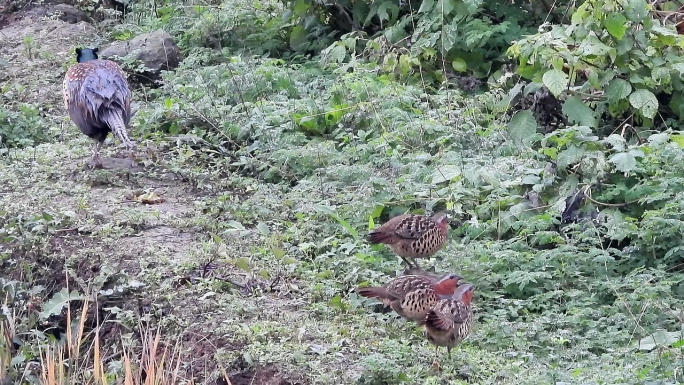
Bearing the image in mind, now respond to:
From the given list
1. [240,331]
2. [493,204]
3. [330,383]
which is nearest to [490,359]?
[330,383]

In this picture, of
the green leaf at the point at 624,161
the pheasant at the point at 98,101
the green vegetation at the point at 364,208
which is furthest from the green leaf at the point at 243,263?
the green leaf at the point at 624,161

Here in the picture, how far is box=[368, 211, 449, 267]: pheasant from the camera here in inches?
237

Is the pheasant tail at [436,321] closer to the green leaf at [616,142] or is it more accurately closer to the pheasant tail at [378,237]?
the pheasant tail at [378,237]

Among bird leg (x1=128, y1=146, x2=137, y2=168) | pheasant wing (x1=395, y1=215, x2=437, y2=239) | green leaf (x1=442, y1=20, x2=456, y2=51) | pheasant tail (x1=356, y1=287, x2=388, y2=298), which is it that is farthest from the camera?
green leaf (x1=442, y1=20, x2=456, y2=51)

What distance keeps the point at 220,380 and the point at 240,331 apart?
0.32 metres

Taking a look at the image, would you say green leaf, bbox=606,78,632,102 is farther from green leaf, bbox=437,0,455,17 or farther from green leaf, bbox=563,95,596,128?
green leaf, bbox=437,0,455,17

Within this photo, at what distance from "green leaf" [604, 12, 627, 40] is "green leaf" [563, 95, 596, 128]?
59 centimetres

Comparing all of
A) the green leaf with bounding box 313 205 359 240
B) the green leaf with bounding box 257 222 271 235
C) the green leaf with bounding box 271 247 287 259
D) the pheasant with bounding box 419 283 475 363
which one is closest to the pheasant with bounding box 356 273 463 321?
the pheasant with bounding box 419 283 475 363

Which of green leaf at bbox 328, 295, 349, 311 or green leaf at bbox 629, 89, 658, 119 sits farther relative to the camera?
green leaf at bbox 629, 89, 658, 119

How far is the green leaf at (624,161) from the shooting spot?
263 inches

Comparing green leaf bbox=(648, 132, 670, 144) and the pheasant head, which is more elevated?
the pheasant head

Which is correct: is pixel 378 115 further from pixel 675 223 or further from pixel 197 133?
pixel 675 223

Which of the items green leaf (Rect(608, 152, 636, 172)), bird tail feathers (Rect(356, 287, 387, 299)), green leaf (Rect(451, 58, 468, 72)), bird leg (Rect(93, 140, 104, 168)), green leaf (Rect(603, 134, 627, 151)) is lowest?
green leaf (Rect(451, 58, 468, 72))

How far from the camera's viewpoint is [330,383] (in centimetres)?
493
